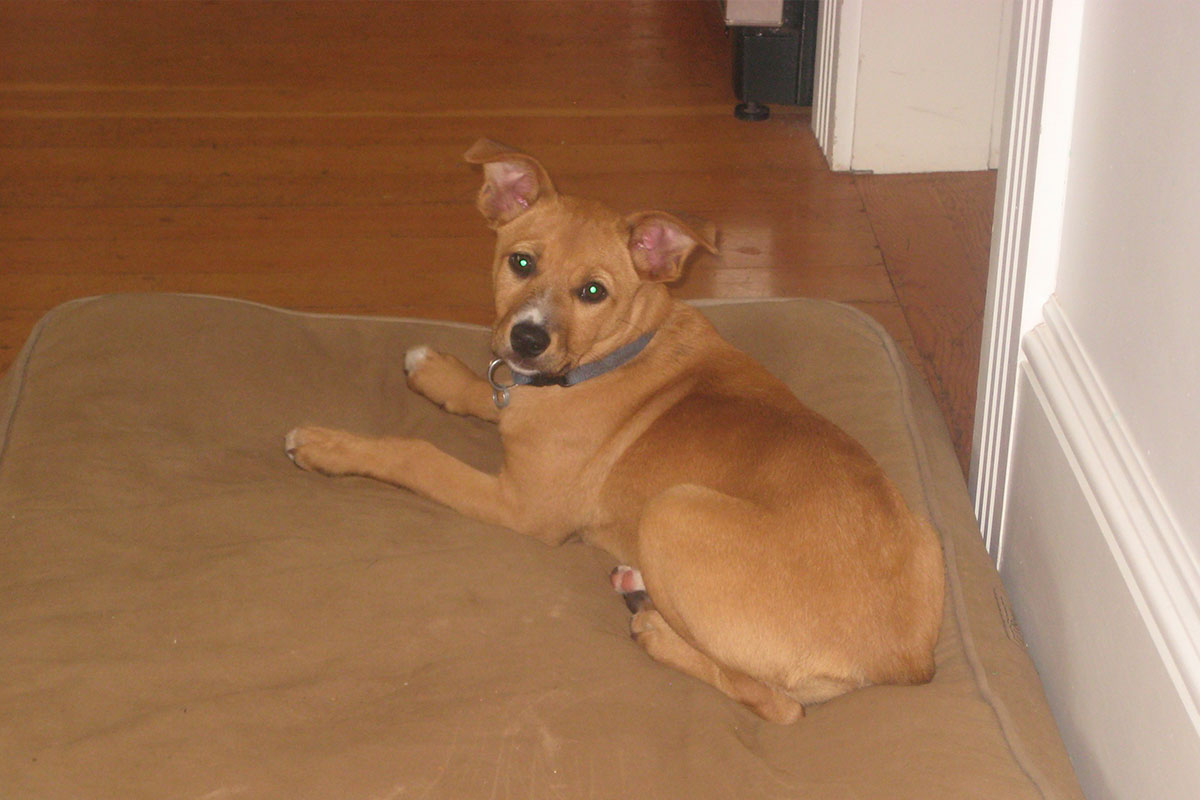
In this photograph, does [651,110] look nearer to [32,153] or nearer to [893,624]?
[32,153]

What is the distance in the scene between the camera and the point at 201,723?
Answer: 91.2 inches

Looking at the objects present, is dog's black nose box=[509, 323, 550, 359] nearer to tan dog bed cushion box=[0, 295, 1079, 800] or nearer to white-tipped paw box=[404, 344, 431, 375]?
tan dog bed cushion box=[0, 295, 1079, 800]

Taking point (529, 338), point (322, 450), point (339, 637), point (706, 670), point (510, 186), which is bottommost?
point (706, 670)

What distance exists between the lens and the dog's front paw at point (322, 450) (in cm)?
318

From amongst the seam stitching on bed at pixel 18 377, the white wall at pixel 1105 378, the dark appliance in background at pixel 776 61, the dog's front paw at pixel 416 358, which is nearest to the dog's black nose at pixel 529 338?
the dog's front paw at pixel 416 358

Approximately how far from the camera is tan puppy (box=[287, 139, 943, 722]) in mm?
2445

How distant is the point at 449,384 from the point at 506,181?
2.25 ft

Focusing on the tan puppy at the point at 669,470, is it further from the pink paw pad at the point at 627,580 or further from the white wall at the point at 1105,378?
the white wall at the point at 1105,378

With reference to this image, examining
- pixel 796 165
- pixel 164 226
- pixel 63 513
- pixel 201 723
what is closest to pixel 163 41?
pixel 164 226

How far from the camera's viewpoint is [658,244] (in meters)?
3.08

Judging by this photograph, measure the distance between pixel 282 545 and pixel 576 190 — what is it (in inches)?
115

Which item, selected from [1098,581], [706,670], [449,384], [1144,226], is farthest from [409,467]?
[1144,226]

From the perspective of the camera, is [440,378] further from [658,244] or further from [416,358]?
Result: [658,244]

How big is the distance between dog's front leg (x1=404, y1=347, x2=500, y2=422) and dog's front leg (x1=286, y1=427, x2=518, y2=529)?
0.38 metres
